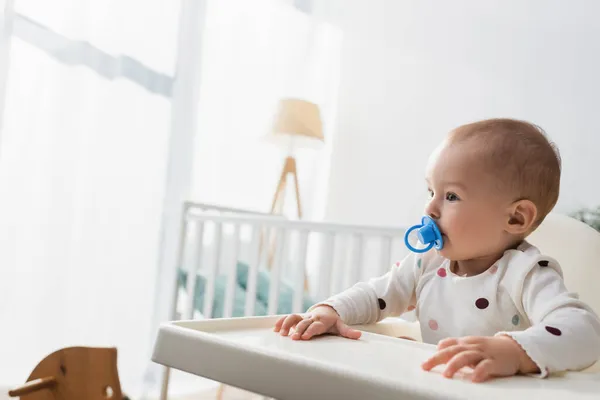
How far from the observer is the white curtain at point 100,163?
6.14 ft

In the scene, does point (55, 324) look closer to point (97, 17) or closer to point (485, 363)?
point (97, 17)

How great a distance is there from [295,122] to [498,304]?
2.02 metres

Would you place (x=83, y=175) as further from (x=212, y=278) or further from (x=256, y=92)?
(x=256, y=92)

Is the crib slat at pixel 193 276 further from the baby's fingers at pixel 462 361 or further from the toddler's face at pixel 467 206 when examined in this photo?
the baby's fingers at pixel 462 361

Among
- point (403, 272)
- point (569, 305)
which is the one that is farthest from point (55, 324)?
point (569, 305)

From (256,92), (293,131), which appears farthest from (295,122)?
(256,92)

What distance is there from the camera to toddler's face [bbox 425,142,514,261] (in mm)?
802

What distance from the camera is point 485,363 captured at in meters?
0.53

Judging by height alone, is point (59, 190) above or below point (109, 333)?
above

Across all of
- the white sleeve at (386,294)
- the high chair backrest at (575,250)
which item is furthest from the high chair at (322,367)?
the high chair backrest at (575,250)

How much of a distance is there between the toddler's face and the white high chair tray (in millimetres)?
191

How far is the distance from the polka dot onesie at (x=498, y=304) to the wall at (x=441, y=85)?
1.81 metres

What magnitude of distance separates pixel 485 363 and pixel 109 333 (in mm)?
1858

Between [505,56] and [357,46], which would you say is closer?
[505,56]
